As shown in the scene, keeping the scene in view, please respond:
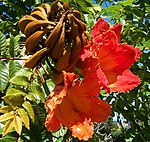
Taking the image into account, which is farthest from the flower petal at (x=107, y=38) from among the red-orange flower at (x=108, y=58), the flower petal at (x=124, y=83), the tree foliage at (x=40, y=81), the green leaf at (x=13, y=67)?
the green leaf at (x=13, y=67)

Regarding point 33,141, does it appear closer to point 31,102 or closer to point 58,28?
point 31,102

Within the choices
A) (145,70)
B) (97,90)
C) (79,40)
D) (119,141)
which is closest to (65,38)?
(79,40)

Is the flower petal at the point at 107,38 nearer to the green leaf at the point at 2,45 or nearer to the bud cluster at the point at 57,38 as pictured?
the bud cluster at the point at 57,38

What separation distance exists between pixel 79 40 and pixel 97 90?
147mm

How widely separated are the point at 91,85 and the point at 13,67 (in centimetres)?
37

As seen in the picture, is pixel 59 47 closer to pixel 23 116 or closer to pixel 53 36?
pixel 53 36

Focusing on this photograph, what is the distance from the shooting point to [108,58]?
0.99 metres

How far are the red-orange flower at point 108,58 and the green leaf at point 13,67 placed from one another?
0.98 ft

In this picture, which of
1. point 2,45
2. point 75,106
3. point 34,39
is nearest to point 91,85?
point 75,106

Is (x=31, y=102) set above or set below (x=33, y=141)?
above

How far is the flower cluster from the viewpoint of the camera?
36.6 inches

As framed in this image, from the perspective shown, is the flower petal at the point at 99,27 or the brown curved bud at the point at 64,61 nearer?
the brown curved bud at the point at 64,61

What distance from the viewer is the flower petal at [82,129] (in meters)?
0.94

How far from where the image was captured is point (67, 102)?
991mm
